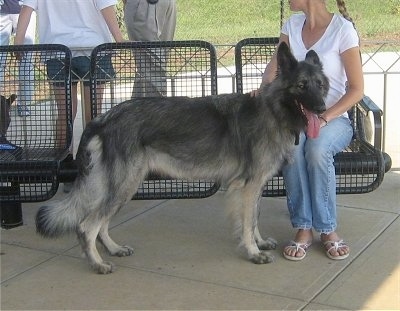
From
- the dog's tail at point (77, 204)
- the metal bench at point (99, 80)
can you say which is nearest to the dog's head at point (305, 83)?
the metal bench at point (99, 80)

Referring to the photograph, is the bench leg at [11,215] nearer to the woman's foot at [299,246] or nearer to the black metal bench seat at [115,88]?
the black metal bench seat at [115,88]

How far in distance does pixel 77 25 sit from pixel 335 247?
287cm

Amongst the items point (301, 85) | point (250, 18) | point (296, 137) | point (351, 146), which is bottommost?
point (351, 146)

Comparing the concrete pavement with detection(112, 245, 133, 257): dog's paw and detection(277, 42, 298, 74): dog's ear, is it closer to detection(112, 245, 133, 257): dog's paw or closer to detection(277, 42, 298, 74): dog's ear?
detection(112, 245, 133, 257): dog's paw

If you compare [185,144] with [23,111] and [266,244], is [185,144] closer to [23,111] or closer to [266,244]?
[266,244]

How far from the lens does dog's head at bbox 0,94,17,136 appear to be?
4.98 metres

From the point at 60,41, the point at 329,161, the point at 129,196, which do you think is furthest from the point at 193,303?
the point at 60,41

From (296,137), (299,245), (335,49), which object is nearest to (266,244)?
(299,245)

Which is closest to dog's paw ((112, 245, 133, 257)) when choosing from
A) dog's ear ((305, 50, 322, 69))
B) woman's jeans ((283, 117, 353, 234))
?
woman's jeans ((283, 117, 353, 234))

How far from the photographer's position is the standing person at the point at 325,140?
13.5ft

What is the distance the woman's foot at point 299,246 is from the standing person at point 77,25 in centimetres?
210

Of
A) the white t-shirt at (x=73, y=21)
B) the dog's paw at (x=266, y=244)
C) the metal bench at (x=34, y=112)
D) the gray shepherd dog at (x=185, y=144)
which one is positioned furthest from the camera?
the white t-shirt at (x=73, y=21)

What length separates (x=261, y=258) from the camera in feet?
13.4

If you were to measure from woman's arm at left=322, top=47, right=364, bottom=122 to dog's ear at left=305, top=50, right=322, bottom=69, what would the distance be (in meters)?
0.32
